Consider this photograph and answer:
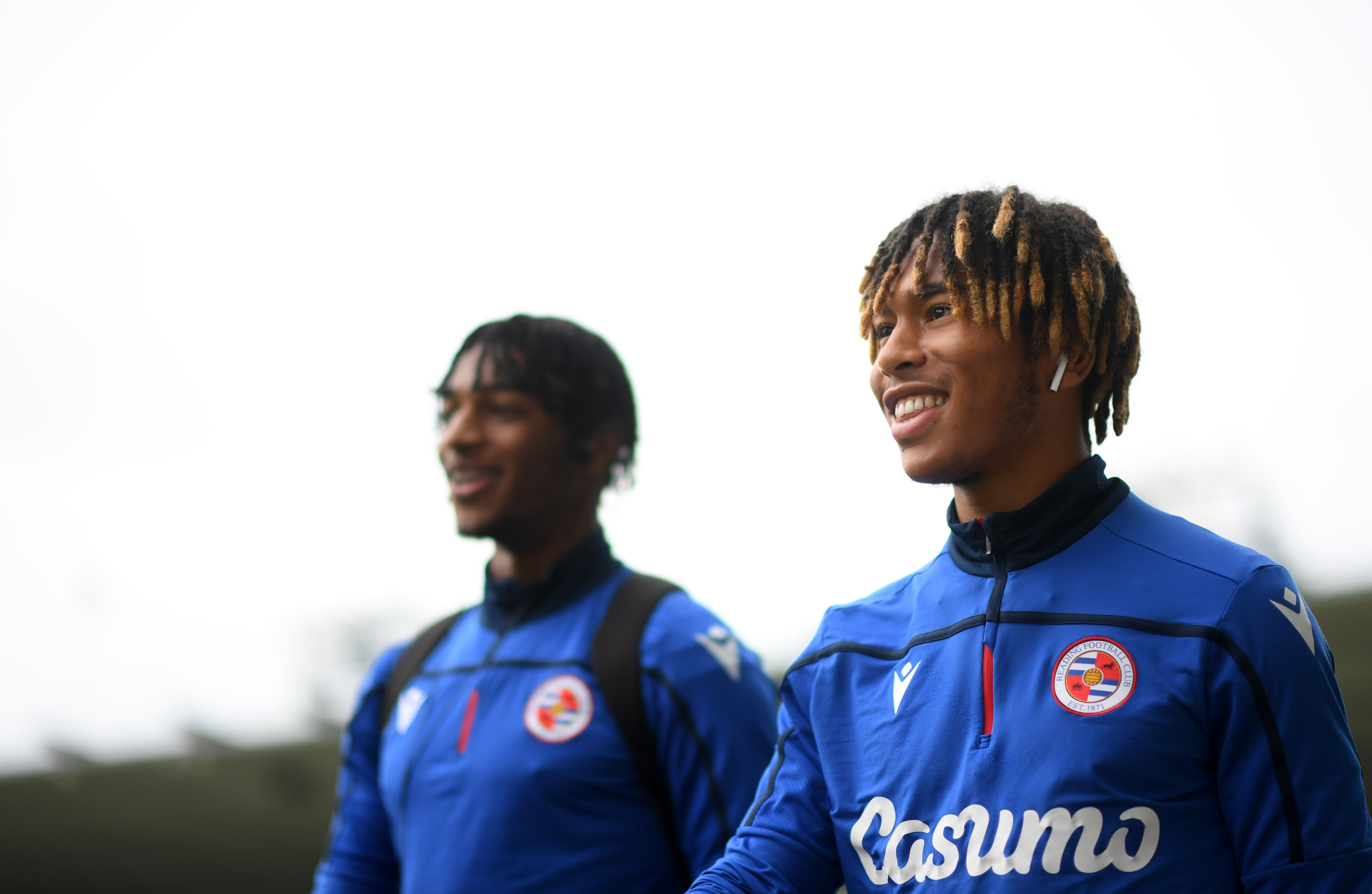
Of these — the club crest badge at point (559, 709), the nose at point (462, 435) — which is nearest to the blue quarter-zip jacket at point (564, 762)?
the club crest badge at point (559, 709)

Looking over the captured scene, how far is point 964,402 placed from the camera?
1979 millimetres

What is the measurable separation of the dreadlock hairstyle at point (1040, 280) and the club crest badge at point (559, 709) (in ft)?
4.37

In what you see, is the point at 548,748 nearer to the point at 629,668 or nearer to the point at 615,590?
the point at 629,668

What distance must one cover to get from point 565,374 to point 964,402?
5.96 ft

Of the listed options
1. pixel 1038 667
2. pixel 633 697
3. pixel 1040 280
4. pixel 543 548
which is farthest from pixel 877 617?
pixel 543 548

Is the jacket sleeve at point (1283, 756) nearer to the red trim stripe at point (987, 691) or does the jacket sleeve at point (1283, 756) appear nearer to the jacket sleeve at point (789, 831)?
the red trim stripe at point (987, 691)

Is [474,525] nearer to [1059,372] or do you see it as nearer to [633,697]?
[633,697]

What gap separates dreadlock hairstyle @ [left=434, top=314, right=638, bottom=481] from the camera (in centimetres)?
347

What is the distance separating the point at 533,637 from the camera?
3.14 meters

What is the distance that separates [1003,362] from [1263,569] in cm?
56

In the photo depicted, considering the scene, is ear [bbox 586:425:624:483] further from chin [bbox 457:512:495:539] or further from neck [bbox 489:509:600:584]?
chin [bbox 457:512:495:539]

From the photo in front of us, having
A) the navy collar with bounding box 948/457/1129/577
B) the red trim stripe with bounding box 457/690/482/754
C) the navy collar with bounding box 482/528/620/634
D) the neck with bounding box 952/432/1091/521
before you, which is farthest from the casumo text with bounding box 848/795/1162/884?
the navy collar with bounding box 482/528/620/634

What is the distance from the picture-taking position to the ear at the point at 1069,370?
6.59 feet

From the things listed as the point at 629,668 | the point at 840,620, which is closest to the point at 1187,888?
the point at 840,620
